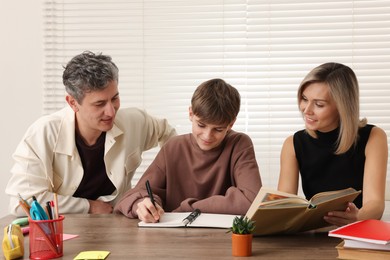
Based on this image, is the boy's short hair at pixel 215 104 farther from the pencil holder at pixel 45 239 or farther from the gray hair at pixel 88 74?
the pencil holder at pixel 45 239

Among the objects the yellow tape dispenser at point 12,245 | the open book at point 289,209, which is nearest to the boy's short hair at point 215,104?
the open book at point 289,209

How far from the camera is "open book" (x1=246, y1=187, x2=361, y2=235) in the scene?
61.9 inches

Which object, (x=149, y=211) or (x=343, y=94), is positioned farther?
(x=343, y=94)

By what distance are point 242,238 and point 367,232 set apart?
1.16 ft

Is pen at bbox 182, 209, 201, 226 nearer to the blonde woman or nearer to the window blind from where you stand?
the blonde woman

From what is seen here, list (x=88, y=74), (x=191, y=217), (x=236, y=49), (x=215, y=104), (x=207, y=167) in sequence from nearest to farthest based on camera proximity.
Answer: (x=191, y=217) < (x=215, y=104) < (x=207, y=167) < (x=88, y=74) < (x=236, y=49)

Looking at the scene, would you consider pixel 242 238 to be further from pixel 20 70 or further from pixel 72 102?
pixel 20 70

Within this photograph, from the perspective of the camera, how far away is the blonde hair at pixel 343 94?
214 cm

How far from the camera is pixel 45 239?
1519 millimetres

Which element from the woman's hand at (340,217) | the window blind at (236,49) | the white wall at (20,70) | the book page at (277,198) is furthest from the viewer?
the white wall at (20,70)

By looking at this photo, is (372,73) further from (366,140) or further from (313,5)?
(366,140)

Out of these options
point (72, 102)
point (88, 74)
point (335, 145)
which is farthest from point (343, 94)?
point (72, 102)

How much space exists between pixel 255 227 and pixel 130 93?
2.04 m

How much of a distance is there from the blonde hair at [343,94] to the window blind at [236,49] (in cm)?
118
